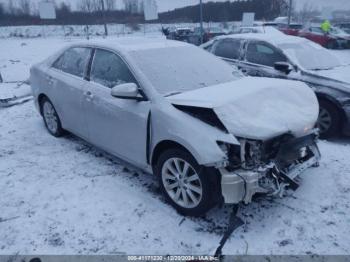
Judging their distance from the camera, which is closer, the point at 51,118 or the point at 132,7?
the point at 51,118

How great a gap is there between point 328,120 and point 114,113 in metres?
3.50

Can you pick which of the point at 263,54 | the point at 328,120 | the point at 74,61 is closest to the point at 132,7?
the point at 263,54

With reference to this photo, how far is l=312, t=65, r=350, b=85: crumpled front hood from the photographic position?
505cm

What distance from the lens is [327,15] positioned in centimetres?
2531

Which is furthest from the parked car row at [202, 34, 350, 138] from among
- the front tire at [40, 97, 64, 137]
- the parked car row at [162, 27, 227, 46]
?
the parked car row at [162, 27, 227, 46]

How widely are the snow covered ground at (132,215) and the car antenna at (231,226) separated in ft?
0.16

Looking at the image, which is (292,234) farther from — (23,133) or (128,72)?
(23,133)

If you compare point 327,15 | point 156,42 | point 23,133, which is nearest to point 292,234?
point 156,42

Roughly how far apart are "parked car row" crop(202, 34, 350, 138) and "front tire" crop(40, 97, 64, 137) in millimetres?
3630

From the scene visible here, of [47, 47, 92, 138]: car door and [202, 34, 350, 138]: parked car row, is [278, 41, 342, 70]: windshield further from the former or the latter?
[47, 47, 92, 138]: car door

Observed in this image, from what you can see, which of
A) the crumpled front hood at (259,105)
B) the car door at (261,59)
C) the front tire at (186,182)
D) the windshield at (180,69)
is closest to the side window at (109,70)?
the windshield at (180,69)

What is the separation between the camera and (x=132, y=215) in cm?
326

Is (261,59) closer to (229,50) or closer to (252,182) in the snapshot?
(229,50)

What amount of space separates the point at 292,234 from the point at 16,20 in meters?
56.8
